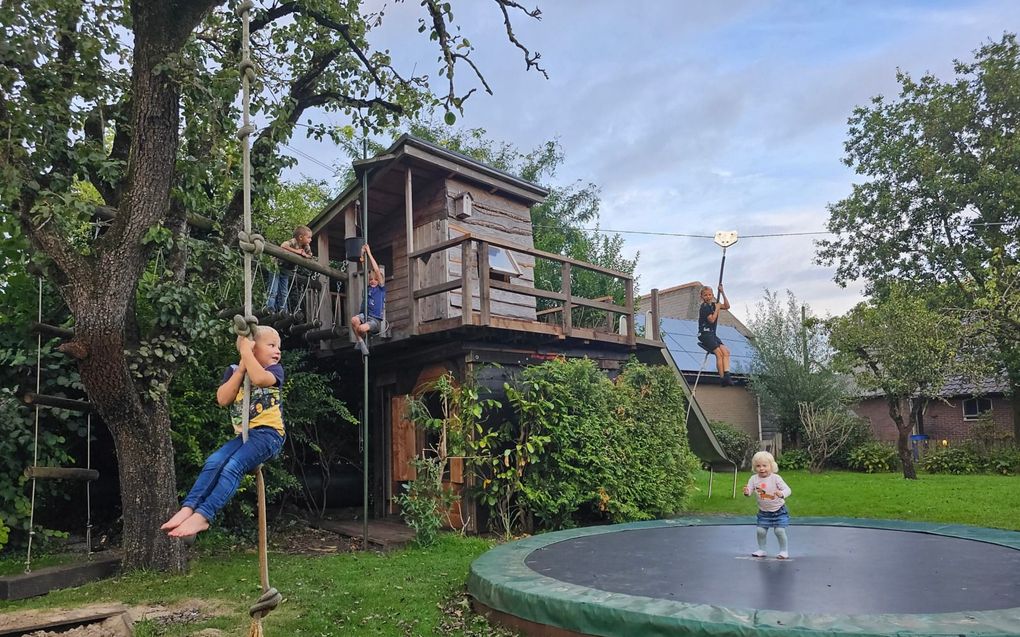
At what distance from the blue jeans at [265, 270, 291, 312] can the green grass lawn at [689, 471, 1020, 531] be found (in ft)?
20.6

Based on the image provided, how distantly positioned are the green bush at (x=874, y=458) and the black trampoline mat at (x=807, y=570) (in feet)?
39.2

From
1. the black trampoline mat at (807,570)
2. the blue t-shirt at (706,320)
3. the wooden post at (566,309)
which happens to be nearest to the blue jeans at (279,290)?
the wooden post at (566,309)

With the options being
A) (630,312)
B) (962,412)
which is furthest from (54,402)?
(962,412)

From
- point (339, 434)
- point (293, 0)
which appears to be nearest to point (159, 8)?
point (293, 0)

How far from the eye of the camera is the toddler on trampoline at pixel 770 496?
5180 mm

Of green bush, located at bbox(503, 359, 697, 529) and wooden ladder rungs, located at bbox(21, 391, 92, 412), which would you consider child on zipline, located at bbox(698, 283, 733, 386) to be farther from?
wooden ladder rungs, located at bbox(21, 391, 92, 412)

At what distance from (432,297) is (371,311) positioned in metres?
1.62

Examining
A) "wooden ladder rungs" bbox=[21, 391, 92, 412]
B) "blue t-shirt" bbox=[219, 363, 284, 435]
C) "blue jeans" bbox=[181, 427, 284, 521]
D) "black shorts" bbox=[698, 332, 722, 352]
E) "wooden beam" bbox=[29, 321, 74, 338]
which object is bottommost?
"blue jeans" bbox=[181, 427, 284, 521]

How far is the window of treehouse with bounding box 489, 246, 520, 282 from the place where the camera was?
10039 millimetres

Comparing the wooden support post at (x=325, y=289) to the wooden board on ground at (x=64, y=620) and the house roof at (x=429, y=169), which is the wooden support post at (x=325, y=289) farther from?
the wooden board on ground at (x=64, y=620)

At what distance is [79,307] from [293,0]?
3204mm

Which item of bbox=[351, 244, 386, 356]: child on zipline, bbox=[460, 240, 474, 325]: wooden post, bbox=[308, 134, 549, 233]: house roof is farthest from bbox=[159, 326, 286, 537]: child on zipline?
bbox=[308, 134, 549, 233]: house roof

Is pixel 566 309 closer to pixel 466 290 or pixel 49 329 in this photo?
pixel 466 290

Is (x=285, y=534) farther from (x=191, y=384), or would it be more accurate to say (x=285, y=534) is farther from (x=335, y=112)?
(x=335, y=112)
